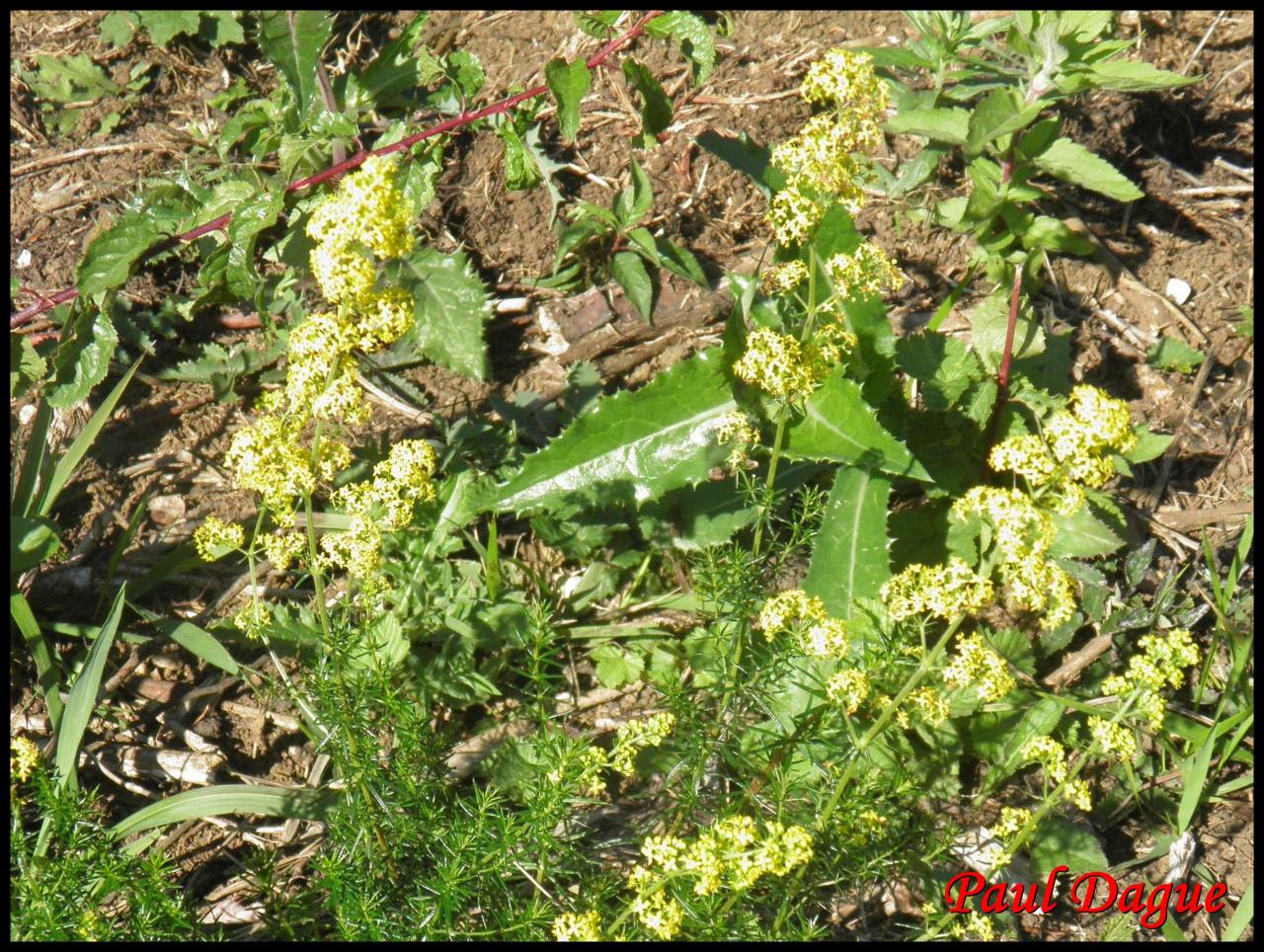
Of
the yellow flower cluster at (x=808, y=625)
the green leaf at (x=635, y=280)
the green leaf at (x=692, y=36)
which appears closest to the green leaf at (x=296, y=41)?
the green leaf at (x=692, y=36)

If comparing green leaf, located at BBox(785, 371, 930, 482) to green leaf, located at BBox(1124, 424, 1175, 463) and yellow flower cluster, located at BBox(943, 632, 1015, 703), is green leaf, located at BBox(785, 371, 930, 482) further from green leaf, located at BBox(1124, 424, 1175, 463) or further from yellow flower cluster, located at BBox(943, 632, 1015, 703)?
green leaf, located at BBox(1124, 424, 1175, 463)

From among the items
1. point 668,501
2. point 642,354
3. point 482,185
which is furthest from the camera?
point 482,185

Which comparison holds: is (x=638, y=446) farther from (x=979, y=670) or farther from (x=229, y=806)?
(x=229, y=806)

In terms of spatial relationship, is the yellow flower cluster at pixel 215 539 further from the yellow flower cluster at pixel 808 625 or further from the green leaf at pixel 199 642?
the yellow flower cluster at pixel 808 625

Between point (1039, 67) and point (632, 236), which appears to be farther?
point (632, 236)

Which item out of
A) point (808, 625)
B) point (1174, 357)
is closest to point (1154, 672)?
point (808, 625)

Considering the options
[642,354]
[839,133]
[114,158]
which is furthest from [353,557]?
[114,158]

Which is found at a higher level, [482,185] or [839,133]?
[839,133]

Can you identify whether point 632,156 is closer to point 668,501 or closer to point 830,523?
point 668,501
